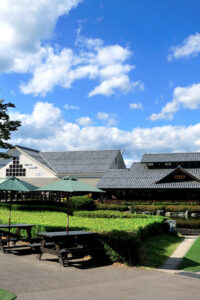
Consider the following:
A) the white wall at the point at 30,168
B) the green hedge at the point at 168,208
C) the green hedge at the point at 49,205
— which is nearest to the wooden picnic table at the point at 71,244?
the green hedge at the point at 49,205

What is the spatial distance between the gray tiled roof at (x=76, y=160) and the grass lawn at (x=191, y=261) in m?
38.9

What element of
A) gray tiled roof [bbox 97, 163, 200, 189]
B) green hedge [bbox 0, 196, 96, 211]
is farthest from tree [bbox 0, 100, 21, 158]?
gray tiled roof [bbox 97, 163, 200, 189]

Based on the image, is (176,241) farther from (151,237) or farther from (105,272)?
(105,272)

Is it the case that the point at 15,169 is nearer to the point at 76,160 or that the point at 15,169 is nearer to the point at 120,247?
the point at 76,160

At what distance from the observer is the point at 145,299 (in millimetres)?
7125

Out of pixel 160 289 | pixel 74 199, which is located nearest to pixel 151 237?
pixel 160 289

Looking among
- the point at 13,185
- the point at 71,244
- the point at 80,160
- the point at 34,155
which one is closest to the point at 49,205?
the point at 13,185

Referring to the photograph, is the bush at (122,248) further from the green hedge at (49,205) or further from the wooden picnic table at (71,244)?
the green hedge at (49,205)

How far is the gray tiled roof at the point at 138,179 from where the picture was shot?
43116mm

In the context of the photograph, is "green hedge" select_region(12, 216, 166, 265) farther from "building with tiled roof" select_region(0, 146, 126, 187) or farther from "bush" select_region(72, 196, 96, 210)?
"building with tiled roof" select_region(0, 146, 126, 187)

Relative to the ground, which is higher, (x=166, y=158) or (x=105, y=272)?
(x=166, y=158)

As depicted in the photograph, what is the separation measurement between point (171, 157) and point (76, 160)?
17083mm

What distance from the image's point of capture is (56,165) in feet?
184

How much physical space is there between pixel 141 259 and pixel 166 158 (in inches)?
1511
